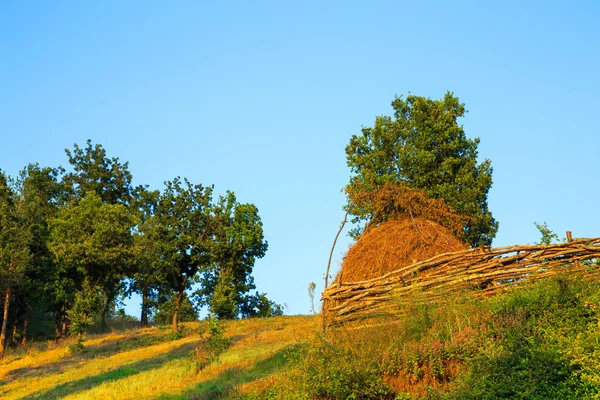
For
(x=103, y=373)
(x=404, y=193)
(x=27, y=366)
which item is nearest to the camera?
(x=404, y=193)

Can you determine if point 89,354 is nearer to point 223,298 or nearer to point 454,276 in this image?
point 223,298

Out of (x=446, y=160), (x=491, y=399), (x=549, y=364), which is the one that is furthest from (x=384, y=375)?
(x=446, y=160)

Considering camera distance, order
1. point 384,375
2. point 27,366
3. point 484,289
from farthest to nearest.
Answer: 1. point 27,366
2. point 484,289
3. point 384,375

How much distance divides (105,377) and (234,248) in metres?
18.4

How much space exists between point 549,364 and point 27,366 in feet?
90.3

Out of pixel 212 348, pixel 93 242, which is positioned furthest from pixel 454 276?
pixel 93 242

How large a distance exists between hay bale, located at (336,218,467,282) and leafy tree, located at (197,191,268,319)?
23.1 m

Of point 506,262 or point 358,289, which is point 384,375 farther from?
point 506,262

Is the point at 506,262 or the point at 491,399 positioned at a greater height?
the point at 506,262

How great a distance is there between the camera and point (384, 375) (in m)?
11.2

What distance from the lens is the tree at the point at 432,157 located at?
27.0 metres

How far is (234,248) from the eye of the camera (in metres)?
39.8

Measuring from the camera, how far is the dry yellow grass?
16188mm

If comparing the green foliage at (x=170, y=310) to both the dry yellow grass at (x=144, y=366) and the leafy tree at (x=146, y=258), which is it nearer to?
the leafy tree at (x=146, y=258)
